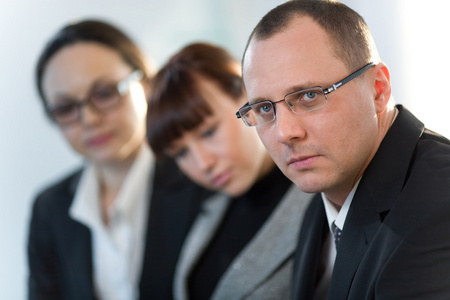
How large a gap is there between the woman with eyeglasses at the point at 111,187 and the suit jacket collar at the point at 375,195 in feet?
3.10

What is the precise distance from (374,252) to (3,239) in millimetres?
2564

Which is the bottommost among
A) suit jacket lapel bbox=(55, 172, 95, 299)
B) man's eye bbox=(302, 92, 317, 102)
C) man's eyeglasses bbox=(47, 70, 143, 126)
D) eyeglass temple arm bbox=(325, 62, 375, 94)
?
suit jacket lapel bbox=(55, 172, 95, 299)

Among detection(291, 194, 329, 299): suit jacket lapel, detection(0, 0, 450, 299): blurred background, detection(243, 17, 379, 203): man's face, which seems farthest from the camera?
detection(0, 0, 450, 299): blurred background

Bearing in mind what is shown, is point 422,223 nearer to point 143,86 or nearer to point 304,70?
point 304,70

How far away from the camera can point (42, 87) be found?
7.02ft

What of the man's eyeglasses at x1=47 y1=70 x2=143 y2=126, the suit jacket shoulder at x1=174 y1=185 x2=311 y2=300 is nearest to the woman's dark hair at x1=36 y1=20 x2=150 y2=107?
the man's eyeglasses at x1=47 y1=70 x2=143 y2=126

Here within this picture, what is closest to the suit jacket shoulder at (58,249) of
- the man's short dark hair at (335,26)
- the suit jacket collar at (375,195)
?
the suit jacket collar at (375,195)

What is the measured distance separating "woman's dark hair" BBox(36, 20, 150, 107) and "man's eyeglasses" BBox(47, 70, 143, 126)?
0.13 meters

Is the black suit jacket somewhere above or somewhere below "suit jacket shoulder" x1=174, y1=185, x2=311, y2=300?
above

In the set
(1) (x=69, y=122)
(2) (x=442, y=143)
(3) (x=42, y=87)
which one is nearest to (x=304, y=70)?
(2) (x=442, y=143)

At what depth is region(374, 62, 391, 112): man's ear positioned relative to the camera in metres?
1.07

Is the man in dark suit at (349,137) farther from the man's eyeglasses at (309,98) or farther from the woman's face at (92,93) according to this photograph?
the woman's face at (92,93)

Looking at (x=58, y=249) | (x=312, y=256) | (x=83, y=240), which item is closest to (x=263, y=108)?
(x=312, y=256)

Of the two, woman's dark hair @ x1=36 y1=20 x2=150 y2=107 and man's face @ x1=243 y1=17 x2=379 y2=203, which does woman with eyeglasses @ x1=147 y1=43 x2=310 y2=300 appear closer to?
woman's dark hair @ x1=36 y1=20 x2=150 y2=107
